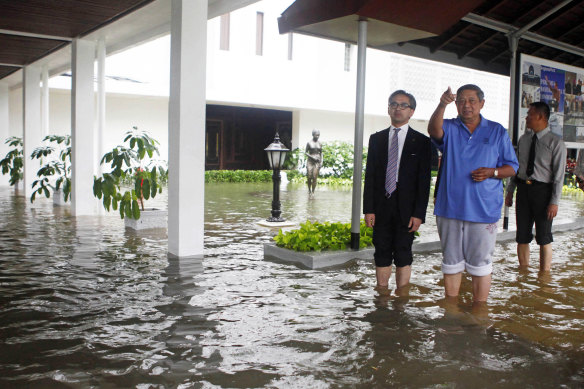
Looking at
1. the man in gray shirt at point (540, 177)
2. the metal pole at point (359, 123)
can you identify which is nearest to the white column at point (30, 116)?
the metal pole at point (359, 123)

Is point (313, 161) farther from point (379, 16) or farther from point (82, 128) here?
point (379, 16)

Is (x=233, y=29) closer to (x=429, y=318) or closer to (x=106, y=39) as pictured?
(x=106, y=39)

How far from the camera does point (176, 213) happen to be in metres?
6.66

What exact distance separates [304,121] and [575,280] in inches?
739

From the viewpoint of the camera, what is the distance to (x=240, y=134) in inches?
977

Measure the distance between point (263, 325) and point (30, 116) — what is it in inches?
466

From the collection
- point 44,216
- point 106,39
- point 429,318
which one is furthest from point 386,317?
point 106,39

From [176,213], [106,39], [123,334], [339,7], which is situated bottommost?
[123,334]

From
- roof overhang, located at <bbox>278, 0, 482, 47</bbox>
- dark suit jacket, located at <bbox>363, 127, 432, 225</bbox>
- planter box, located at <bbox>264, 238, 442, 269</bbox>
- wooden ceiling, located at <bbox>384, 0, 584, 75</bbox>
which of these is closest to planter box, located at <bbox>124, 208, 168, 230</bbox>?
planter box, located at <bbox>264, 238, 442, 269</bbox>

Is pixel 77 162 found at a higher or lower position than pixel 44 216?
higher

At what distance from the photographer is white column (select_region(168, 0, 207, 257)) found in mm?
6543

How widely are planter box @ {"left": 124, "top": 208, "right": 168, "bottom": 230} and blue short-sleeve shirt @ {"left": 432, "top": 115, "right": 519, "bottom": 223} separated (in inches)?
225

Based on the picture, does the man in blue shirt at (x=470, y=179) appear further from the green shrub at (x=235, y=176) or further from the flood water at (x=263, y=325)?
the green shrub at (x=235, y=176)

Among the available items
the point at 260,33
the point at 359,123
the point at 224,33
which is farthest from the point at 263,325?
the point at 260,33
